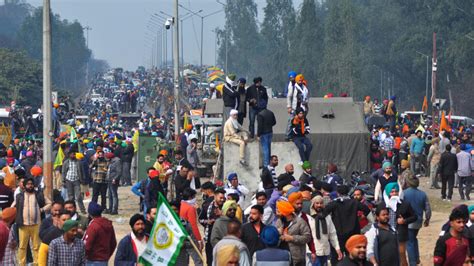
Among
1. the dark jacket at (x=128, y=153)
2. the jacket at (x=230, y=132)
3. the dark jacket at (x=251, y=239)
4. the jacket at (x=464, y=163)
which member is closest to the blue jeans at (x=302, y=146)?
the jacket at (x=230, y=132)

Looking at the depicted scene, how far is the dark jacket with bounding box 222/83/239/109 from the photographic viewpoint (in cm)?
2752

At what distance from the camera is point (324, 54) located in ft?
338

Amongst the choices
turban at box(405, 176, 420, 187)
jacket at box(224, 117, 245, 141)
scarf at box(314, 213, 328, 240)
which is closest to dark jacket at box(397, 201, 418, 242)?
turban at box(405, 176, 420, 187)

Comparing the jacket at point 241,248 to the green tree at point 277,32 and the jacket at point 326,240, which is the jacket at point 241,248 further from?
the green tree at point 277,32

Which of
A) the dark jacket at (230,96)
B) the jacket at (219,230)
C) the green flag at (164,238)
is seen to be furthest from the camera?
the dark jacket at (230,96)

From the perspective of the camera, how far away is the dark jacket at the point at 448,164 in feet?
99.2

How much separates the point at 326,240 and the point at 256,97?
10.5 meters

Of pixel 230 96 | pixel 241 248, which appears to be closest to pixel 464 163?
pixel 230 96

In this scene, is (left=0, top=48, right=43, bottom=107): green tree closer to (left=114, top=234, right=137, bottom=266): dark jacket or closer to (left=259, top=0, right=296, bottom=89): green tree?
(left=259, top=0, right=296, bottom=89): green tree

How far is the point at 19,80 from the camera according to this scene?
316ft

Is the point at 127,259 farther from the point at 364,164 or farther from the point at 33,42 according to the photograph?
the point at 33,42

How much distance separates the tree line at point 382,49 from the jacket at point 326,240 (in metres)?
65.1

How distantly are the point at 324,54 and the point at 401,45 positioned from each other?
31.8ft

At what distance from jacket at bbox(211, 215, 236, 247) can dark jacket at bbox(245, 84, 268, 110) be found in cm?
1120
